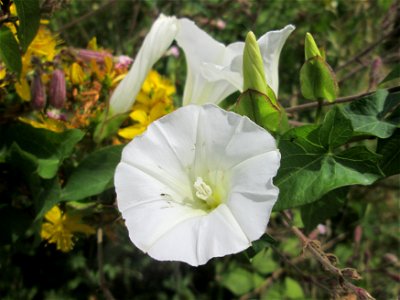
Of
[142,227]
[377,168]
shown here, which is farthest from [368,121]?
[142,227]

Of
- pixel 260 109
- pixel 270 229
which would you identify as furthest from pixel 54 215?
pixel 270 229

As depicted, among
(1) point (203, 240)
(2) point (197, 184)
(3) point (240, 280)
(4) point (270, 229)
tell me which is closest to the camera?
(1) point (203, 240)

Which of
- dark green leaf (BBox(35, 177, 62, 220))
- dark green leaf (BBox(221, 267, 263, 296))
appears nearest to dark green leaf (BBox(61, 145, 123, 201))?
dark green leaf (BBox(35, 177, 62, 220))

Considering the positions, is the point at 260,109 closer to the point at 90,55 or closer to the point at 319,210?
the point at 319,210

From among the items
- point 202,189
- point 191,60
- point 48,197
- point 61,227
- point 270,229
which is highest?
point 191,60

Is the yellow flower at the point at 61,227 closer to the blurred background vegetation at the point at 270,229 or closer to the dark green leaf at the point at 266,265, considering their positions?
the blurred background vegetation at the point at 270,229

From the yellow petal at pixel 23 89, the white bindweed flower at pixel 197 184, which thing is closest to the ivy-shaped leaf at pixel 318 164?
the white bindweed flower at pixel 197 184
